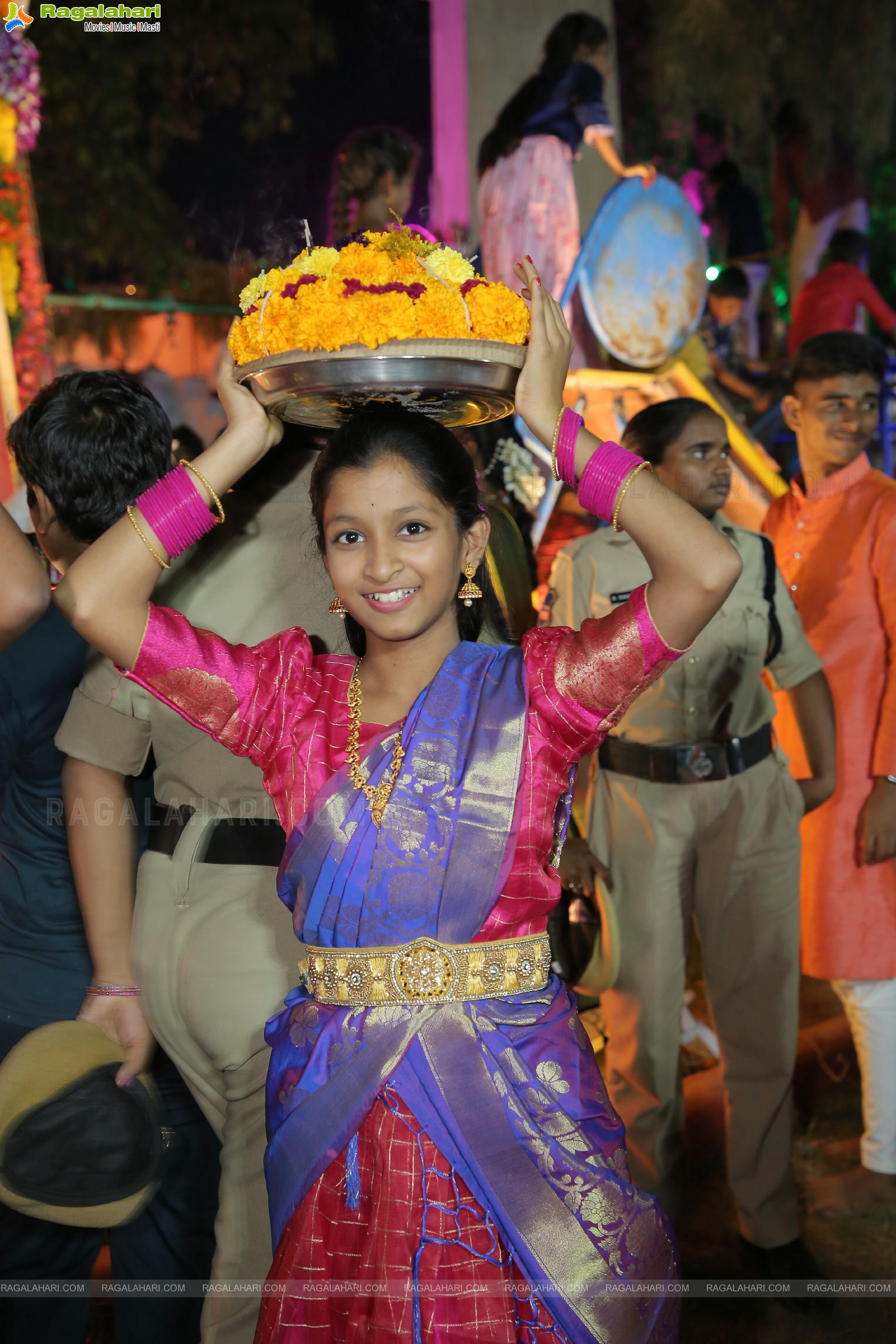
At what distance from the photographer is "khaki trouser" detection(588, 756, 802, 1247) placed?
2.74m

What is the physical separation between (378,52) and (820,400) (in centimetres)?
243

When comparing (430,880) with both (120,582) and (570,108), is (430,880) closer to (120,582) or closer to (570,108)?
(120,582)

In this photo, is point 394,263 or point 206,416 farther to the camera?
point 206,416

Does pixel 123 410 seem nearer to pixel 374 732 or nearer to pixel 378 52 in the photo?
pixel 374 732

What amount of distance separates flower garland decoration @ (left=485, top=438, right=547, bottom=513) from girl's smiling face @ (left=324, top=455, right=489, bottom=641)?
138 inches

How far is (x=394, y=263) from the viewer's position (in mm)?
1569

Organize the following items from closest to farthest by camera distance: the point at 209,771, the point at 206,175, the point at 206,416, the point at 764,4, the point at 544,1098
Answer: the point at 544,1098
the point at 209,771
the point at 206,175
the point at 206,416
the point at 764,4

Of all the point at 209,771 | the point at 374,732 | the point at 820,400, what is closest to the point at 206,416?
the point at 820,400

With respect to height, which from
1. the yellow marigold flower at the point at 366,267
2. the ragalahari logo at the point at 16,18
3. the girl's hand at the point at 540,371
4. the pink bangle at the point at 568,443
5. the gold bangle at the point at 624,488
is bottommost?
the gold bangle at the point at 624,488

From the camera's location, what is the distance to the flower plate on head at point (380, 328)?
4.93 feet

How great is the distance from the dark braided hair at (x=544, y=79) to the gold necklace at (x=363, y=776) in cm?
397

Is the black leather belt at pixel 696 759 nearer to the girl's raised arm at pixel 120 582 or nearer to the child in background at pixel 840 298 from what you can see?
the girl's raised arm at pixel 120 582

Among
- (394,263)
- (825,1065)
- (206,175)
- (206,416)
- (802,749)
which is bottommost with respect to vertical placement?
(825,1065)

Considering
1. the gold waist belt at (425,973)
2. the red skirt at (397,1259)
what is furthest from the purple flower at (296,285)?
the red skirt at (397,1259)
